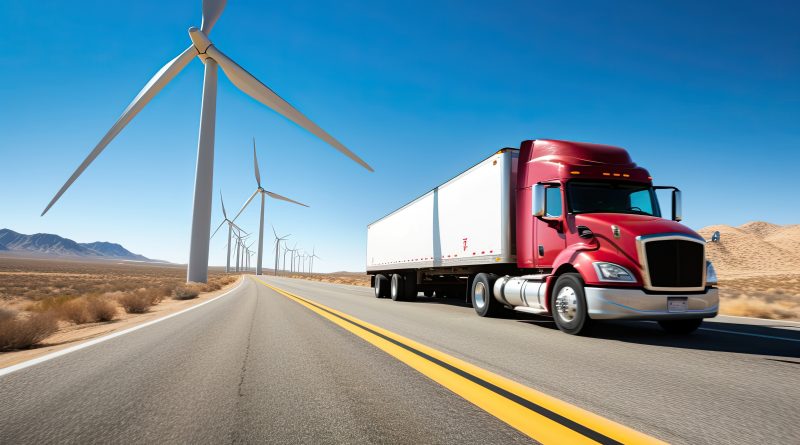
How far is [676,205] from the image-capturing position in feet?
28.1

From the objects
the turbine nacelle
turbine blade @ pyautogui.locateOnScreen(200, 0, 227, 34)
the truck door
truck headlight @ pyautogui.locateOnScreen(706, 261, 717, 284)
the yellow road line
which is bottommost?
the yellow road line

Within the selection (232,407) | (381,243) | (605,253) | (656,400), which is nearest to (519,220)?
(605,253)

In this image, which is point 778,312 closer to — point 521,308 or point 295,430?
point 521,308

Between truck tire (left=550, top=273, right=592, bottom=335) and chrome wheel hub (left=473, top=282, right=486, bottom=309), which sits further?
chrome wheel hub (left=473, top=282, right=486, bottom=309)

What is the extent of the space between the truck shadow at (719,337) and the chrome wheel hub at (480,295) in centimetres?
156

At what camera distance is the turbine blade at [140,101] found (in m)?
21.1

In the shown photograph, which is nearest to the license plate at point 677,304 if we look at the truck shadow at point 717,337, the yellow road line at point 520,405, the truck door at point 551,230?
the truck shadow at point 717,337

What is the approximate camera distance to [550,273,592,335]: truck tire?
7.09 meters

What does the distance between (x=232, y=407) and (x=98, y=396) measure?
118cm

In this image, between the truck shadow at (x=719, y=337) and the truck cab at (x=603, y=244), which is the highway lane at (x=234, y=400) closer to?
the truck cab at (x=603, y=244)

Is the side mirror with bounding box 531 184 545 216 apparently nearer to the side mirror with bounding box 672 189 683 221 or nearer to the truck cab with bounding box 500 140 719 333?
the truck cab with bounding box 500 140 719 333

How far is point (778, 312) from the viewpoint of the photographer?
11695 mm

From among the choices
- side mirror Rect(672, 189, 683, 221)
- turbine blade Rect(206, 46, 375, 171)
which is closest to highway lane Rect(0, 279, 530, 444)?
side mirror Rect(672, 189, 683, 221)

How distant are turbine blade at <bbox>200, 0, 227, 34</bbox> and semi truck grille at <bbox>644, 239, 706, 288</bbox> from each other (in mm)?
32599
